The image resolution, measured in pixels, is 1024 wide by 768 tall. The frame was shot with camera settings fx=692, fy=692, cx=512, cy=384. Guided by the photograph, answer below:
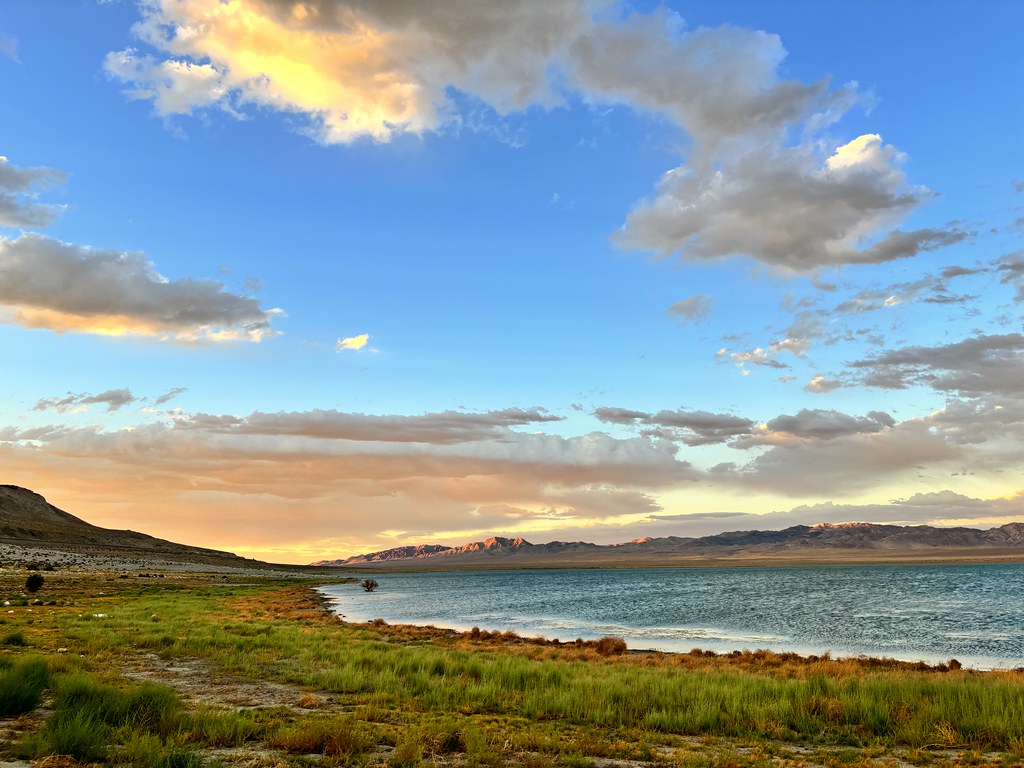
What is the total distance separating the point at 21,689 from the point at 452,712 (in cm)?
856

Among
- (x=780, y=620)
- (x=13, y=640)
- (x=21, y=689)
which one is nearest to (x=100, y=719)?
(x=21, y=689)

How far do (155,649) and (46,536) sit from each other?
19014cm

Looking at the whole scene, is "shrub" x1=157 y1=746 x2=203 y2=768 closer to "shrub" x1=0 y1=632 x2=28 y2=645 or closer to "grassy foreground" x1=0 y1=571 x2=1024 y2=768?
"grassy foreground" x1=0 y1=571 x2=1024 y2=768

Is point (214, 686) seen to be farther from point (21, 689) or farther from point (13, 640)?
point (13, 640)

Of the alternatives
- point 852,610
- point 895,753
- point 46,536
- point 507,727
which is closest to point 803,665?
point 895,753

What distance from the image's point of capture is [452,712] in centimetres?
1559

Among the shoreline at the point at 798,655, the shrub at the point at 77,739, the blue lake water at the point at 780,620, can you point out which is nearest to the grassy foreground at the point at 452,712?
the shrub at the point at 77,739

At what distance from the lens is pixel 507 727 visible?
46.4ft

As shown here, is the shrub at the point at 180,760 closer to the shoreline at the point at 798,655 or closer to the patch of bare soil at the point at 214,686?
the patch of bare soil at the point at 214,686

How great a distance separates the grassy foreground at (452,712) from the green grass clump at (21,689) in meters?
0.04

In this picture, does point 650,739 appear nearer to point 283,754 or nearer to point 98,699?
point 283,754

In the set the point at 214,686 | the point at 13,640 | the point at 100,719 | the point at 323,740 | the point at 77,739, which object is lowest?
the point at 214,686

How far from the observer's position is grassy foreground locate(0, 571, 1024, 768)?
11.5 m

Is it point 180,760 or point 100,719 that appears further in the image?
point 100,719
